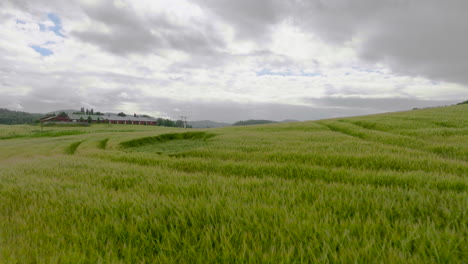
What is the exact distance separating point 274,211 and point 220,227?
2.00ft

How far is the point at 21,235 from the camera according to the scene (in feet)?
6.58

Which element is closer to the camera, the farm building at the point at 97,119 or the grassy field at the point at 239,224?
the grassy field at the point at 239,224

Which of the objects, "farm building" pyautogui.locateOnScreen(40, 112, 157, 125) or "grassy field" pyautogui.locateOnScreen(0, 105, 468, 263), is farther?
"farm building" pyautogui.locateOnScreen(40, 112, 157, 125)

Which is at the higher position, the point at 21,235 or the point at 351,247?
the point at 351,247

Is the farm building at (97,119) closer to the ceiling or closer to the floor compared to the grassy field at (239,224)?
closer to the ceiling

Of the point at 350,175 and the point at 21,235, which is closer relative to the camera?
the point at 21,235

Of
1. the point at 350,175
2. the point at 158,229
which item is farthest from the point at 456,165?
the point at 158,229

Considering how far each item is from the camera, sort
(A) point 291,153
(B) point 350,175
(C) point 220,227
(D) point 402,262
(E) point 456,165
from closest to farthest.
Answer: (D) point 402,262
(C) point 220,227
(B) point 350,175
(E) point 456,165
(A) point 291,153

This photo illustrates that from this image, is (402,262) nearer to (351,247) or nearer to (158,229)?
(351,247)

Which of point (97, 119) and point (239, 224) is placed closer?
point (239, 224)

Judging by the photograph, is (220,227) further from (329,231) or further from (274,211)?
(329,231)

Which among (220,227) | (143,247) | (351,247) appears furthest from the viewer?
(220,227)

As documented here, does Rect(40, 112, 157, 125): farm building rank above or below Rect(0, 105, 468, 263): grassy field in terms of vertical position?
above

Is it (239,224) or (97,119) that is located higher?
(97,119)
